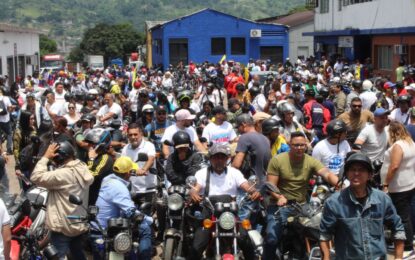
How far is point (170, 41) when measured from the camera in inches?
2141

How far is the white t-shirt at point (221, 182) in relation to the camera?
7266 millimetres

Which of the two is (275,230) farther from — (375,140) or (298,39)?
(298,39)

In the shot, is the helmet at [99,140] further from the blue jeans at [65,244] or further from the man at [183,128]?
the blue jeans at [65,244]

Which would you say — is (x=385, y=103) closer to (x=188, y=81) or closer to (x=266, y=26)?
(x=188, y=81)

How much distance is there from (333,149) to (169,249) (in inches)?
91.4

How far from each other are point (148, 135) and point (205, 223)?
4.43m

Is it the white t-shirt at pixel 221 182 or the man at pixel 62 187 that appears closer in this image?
the man at pixel 62 187

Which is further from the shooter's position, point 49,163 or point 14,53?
point 14,53

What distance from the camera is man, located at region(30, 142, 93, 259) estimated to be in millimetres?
6660

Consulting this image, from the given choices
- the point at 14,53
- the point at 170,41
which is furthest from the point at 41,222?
the point at 170,41

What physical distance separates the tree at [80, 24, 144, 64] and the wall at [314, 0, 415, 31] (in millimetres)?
62037

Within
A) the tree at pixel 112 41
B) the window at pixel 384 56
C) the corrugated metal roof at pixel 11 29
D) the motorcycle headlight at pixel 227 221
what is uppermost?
the tree at pixel 112 41

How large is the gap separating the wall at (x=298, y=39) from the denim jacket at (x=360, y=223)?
49.5 m

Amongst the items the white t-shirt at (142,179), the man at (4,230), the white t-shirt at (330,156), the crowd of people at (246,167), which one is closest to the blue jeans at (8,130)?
the crowd of people at (246,167)
